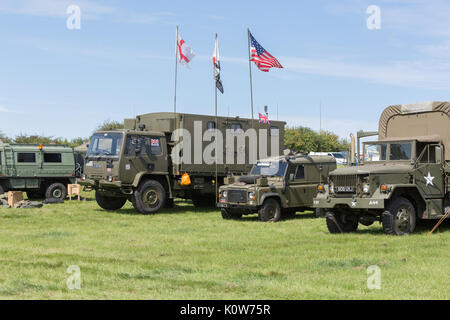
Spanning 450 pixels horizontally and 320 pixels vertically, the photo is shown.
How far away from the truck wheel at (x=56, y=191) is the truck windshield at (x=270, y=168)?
10526 mm

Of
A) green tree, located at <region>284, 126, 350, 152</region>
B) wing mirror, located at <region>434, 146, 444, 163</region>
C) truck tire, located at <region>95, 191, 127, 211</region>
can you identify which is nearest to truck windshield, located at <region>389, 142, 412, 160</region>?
wing mirror, located at <region>434, 146, 444, 163</region>

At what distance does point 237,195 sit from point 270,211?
104 centimetres

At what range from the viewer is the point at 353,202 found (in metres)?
12.8

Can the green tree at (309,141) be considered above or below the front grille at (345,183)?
above

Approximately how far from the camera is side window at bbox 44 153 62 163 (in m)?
24.8

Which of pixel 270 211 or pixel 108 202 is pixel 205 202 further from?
pixel 270 211

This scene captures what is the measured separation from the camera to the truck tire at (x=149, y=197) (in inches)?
754

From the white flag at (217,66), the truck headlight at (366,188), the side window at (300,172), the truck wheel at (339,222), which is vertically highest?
the white flag at (217,66)

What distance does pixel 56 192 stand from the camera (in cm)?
2458

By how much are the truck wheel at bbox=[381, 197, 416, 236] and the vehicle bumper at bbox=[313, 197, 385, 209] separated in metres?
0.36

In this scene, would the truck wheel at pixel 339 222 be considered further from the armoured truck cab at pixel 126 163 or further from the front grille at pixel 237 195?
the armoured truck cab at pixel 126 163

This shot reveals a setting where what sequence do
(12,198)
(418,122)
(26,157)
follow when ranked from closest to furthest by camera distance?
(418,122) → (12,198) → (26,157)

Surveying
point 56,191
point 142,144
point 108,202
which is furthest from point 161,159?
point 56,191

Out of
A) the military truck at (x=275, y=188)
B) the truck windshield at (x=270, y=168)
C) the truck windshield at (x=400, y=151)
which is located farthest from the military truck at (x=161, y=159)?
the truck windshield at (x=400, y=151)
